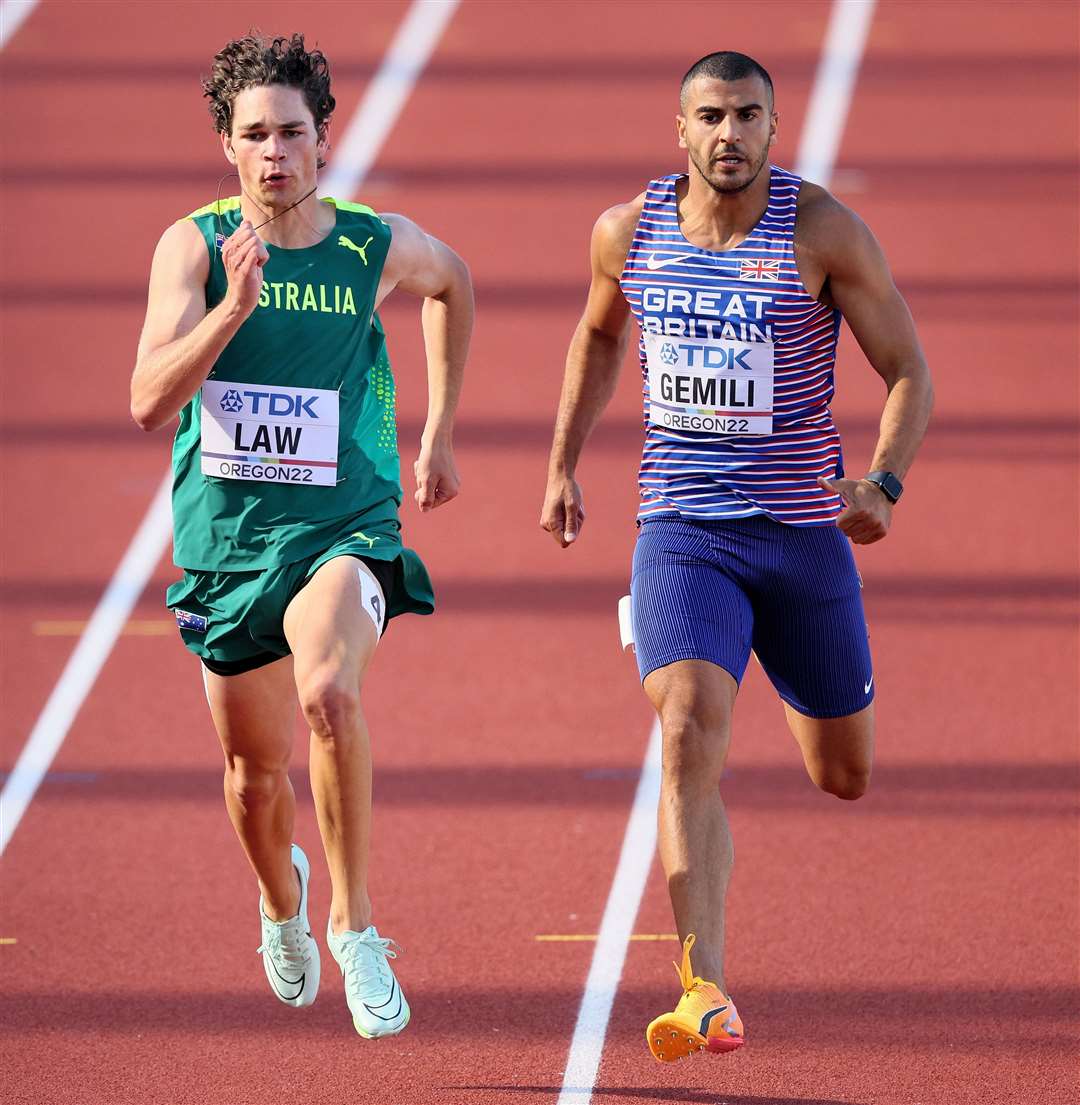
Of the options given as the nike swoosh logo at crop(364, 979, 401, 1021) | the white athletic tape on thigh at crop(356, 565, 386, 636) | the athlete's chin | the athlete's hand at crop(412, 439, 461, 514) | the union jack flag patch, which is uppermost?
the athlete's chin

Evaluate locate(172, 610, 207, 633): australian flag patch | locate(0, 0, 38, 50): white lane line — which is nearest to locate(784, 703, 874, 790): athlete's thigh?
locate(172, 610, 207, 633): australian flag patch

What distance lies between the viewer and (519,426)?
9.27m

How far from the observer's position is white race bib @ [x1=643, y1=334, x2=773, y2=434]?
4.23m

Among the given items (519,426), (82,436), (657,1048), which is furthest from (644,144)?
(657,1048)

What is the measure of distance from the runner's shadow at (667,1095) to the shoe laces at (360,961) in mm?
635

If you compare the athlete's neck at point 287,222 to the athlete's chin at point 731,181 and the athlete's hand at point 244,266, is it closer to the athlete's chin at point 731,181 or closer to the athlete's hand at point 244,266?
the athlete's hand at point 244,266

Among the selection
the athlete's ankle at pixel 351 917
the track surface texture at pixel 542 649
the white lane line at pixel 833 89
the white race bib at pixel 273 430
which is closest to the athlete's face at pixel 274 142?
the white race bib at pixel 273 430

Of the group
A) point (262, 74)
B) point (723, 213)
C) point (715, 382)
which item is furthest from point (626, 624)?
point (262, 74)

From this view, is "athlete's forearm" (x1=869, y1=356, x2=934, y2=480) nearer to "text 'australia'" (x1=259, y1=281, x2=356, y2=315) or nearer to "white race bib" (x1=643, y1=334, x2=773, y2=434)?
"white race bib" (x1=643, y1=334, x2=773, y2=434)

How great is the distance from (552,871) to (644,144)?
6.98 metres

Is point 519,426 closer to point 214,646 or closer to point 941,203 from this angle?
point 941,203

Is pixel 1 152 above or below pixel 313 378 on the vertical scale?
below

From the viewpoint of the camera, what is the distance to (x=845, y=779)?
15.5ft

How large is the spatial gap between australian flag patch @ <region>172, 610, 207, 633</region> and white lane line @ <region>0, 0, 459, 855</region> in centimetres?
194
